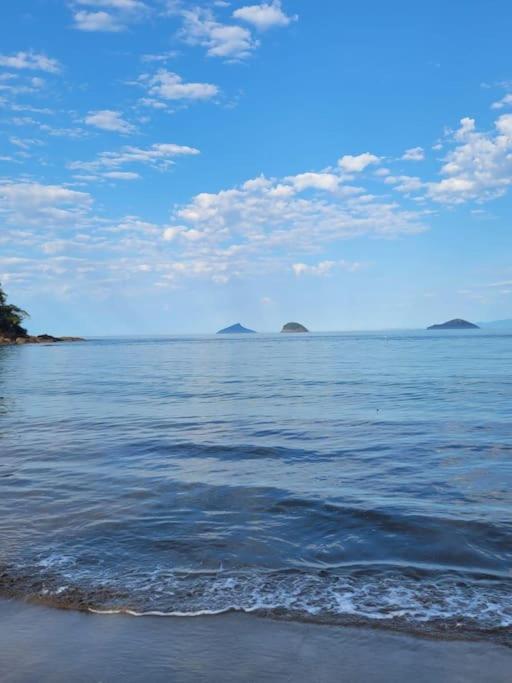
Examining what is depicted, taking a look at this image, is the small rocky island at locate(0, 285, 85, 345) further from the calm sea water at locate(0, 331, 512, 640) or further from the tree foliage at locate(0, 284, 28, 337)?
the calm sea water at locate(0, 331, 512, 640)

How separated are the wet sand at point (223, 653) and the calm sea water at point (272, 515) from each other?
36 cm

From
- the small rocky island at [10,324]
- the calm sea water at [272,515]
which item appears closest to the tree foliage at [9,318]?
the small rocky island at [10,324]

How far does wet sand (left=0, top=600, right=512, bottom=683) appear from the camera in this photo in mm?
5129

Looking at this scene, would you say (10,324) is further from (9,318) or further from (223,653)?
(223,653)

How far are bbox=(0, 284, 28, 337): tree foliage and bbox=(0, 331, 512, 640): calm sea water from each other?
467 ft

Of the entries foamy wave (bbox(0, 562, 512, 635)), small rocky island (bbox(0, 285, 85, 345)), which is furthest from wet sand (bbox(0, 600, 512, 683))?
small rocky island (bbox(0, 285, 85, 345))

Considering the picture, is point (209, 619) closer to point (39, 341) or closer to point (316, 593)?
point (316, 593)

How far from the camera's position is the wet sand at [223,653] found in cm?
513

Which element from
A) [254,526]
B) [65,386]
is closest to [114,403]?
[65,386]

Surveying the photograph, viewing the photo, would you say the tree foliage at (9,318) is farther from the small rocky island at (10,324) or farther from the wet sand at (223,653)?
the wet sand at (223,653)

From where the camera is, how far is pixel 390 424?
20.1 meters

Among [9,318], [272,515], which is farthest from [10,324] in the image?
[272,515]

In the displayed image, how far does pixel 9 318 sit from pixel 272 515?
159 meters

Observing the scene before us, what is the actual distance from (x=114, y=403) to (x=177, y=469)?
15.5 m
